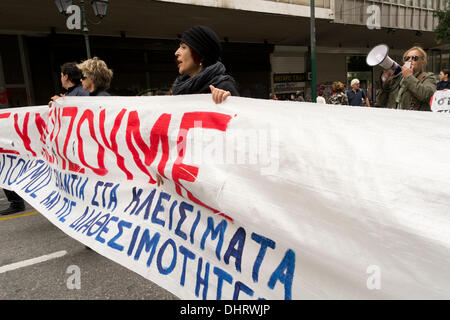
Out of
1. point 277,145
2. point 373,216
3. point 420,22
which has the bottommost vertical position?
point 373,216

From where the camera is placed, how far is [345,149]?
1.16 metres

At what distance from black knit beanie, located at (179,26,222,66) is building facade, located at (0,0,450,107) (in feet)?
28.0

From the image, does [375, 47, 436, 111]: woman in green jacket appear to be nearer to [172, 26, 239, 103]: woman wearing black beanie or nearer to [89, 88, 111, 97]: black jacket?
[172, 26, 239, 103]: woman wearing black beanie

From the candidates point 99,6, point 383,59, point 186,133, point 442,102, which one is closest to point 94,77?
point 186,133

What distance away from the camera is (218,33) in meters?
16.4

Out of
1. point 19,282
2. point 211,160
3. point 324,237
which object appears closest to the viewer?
point 324,237

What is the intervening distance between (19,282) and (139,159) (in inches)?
60.7

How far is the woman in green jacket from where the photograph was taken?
2826 millimetres

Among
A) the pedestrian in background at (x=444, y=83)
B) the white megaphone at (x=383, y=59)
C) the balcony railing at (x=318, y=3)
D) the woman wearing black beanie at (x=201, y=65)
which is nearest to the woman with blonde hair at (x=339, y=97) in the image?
the pedestrian in background at (x=444, y=83)

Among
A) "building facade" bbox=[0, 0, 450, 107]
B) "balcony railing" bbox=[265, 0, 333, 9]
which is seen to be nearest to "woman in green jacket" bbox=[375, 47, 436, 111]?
"building facade" bbox=[0, 0, 450, 107]

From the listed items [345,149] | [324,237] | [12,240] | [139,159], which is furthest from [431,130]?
[12,240]

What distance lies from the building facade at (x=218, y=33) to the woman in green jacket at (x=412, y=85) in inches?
360

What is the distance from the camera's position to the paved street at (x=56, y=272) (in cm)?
236
